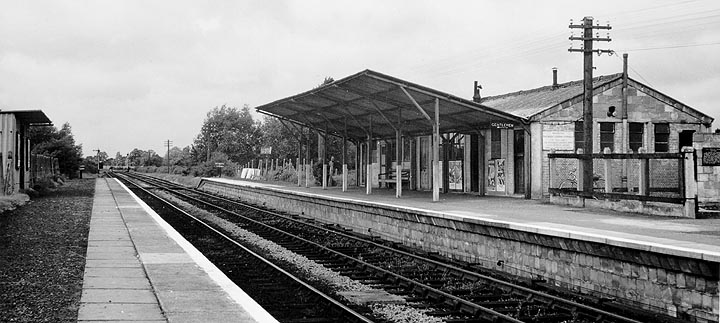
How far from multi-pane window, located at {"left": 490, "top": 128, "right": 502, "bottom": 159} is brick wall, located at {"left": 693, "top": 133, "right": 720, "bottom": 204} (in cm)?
1052

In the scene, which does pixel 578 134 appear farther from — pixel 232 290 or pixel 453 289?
pixel 232 290

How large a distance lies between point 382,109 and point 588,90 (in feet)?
29.0

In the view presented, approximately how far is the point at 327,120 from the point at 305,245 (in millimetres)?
16870

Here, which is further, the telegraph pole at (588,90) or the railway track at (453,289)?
the telegraph pole at (588,90)

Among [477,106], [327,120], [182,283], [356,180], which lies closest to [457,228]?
[182,283]

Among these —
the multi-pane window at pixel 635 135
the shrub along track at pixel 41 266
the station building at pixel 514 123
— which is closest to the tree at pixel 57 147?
the station building at pixel 514 123

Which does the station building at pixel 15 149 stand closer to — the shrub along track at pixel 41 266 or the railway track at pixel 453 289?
the shrub along track at pixel 41 266

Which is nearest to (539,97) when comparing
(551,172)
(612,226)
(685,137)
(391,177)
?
(685,137)

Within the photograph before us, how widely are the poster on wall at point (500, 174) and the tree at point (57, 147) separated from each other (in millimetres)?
46468

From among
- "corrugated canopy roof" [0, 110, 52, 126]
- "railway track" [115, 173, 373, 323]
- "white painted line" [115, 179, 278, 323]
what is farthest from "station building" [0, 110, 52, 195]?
"white painted line" [115, 179, 278, 323]

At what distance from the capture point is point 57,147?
66.7 metres

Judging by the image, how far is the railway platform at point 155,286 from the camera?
24.7 ft

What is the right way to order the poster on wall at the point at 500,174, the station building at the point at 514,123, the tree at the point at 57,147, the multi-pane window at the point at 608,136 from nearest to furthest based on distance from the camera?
the station building at the point at 514,123 < the multi-pane window at the point at 608,136 < the poster on wall at the point at 500,174 < the tree at the point at 57,147

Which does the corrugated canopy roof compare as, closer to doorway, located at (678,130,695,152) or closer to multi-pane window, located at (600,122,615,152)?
multi-pane window, located at (600,122,615,152)
